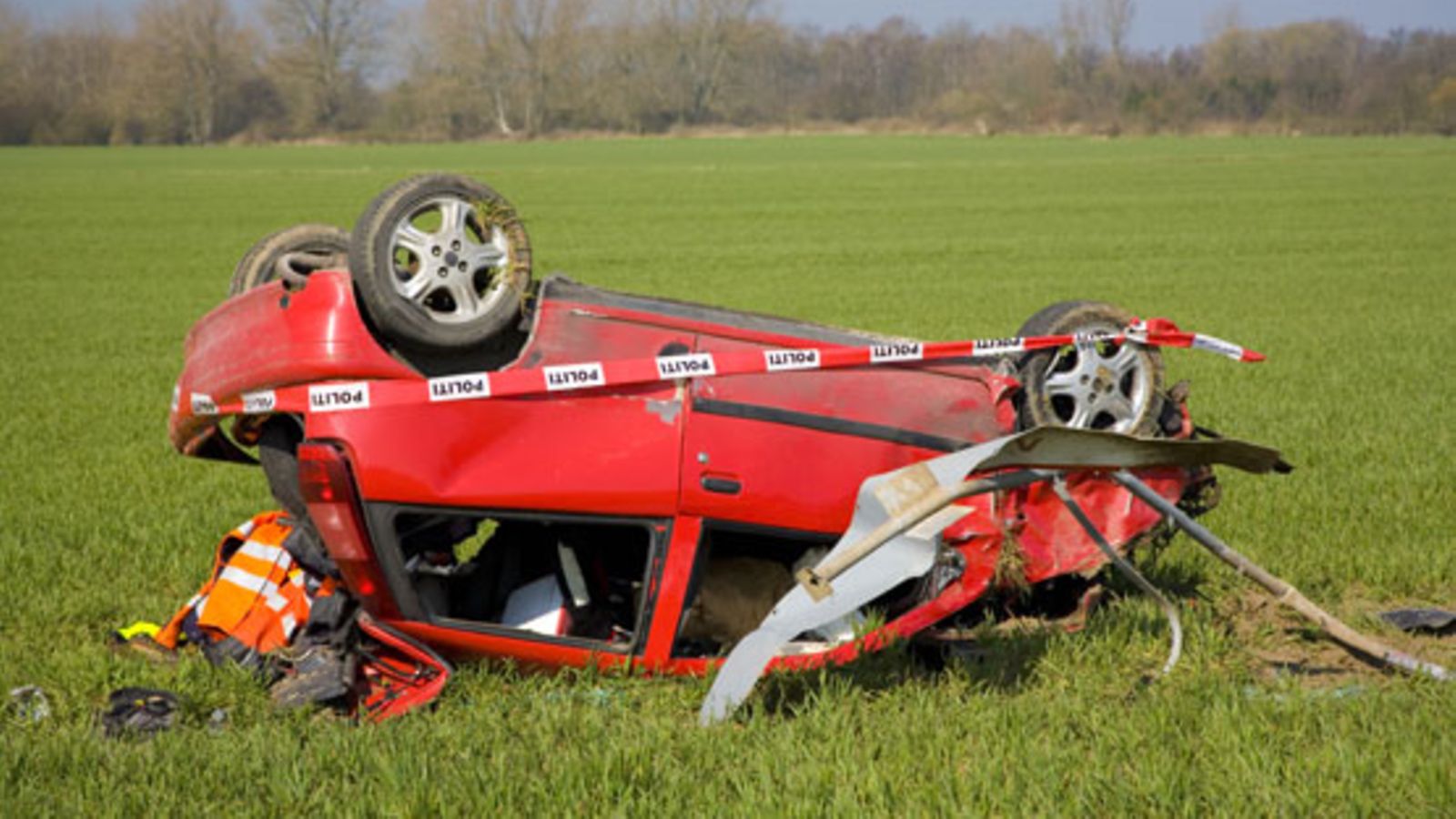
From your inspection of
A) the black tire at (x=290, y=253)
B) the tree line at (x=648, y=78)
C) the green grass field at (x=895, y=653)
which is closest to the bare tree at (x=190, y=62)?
the tree line at (x=648, y=78)

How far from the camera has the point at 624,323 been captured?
16.5ft

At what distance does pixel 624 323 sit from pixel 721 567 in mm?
896

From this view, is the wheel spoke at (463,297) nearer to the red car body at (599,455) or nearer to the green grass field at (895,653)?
the red car body at (599,455)

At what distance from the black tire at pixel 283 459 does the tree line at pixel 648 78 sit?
85883 mm

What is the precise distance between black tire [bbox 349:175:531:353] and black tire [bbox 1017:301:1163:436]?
80.2 inches

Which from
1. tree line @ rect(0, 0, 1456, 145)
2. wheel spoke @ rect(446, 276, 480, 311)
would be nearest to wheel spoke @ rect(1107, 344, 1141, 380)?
wheel spoke @ rect(446, 276, 480, 311)

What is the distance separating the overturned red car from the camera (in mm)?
4660

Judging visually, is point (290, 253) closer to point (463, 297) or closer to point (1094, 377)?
point (463, 297)

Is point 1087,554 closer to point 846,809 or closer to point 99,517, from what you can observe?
point 846,809

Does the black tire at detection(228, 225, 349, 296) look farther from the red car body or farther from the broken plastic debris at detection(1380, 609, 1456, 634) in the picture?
the broken plastic debris at detection(1380, 609, 1456, 634)

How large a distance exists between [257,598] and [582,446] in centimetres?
147

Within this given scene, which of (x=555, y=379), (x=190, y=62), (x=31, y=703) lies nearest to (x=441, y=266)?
(x=555, y=379)

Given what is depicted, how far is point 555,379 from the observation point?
4742 millimetres

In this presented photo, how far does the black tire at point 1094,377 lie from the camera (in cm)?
578
